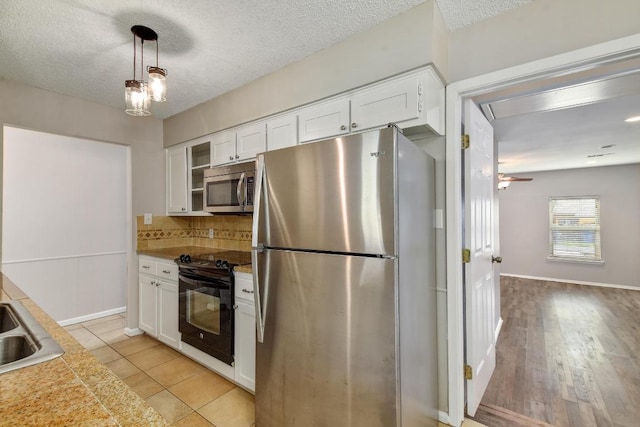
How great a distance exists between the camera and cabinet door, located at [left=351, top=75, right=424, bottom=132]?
65.0 inches

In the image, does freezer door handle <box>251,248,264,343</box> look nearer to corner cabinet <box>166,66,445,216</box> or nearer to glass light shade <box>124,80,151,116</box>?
corner cabinet <box>166,66,445,216</box>

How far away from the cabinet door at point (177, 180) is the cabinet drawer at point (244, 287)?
4.99ft

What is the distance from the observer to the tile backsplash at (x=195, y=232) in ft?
10.7

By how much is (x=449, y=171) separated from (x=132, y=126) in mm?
3246

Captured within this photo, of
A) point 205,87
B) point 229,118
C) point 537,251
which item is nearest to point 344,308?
point 229,118

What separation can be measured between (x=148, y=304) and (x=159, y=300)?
26cm

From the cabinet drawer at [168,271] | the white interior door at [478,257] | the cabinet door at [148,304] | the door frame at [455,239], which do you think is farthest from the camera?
the cabinet door at [148,304]

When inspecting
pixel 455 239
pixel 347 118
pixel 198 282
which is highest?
pixel 347 118

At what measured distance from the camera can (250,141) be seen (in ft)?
8.40

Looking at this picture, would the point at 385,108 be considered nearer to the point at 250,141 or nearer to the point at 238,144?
the point at 250,141

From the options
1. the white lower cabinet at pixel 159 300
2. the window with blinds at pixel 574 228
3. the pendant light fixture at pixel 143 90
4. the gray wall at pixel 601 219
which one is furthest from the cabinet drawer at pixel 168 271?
the window with blinds at pixel 574 228

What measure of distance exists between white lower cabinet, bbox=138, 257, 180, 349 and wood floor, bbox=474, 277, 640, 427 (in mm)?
2558

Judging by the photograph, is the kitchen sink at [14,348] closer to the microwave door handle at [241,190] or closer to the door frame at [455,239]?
the microwave door handle at [241,190]

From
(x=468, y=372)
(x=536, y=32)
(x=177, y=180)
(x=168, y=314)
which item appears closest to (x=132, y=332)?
(x=168, y=314)
